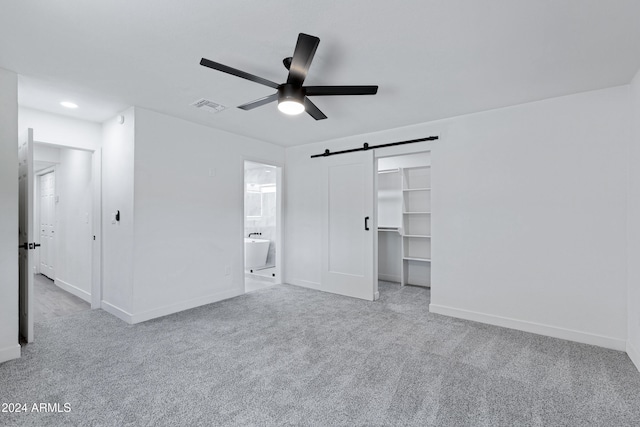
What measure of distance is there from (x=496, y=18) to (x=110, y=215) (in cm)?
434

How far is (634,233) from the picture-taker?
257 cm

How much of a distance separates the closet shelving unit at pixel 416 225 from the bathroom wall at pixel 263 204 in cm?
309

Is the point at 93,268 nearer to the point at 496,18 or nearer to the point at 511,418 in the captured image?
the point at 511,418

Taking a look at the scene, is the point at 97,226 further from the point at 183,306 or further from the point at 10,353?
the point at 10,353

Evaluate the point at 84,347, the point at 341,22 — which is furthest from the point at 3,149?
the point at 341,22

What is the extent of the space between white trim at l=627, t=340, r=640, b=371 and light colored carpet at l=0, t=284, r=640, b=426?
0.05 metres

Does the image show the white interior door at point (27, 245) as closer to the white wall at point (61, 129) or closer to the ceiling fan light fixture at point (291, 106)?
the white wall at point (61, 129)

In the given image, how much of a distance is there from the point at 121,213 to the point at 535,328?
4.75 metres

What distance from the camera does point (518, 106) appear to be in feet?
10.6

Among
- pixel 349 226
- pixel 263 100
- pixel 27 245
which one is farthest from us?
pixel 349 226

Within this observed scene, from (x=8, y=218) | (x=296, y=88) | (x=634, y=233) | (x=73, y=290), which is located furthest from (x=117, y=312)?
(x=634, y=233)

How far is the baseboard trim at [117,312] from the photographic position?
11.1 feet

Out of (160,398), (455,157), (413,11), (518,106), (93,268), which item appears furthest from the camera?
(93,268)

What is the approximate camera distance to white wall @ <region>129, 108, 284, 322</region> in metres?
3.47
